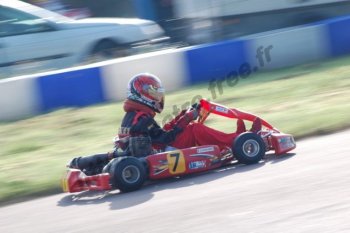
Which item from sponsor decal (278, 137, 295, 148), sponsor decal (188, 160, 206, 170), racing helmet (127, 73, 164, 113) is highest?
racing helmet (127, 73, 164, 113)

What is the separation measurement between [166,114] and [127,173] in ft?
11.3

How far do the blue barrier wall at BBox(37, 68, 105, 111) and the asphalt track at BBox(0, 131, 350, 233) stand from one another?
4340 mm

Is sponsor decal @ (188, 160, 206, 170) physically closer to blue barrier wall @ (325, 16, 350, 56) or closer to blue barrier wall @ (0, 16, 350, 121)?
blue barrier wall @ (0, 16, 350, 121)

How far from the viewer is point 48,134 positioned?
9.95 metres

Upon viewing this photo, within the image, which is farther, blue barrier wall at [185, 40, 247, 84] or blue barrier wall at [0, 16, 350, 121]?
blue barrier wall at [185, 40, 247, 84]

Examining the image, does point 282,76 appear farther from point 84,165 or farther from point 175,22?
point 84,165

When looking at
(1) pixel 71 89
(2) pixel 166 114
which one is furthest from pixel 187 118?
(1) pixel 71 89

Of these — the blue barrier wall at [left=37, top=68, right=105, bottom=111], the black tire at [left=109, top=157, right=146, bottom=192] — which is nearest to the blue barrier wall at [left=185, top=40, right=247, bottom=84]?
the blue barrier wall at [left=37, top=68, right=105, bottom=111]

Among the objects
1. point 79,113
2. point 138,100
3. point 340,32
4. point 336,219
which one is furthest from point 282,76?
point 336,219

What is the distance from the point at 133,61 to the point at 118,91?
1.76 feet

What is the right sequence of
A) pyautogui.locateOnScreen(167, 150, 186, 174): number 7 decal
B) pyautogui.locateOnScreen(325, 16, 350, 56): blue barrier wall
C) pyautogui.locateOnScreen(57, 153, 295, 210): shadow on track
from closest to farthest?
pyautogui.locateOnScreen(57, 153, 295, 210): shadow on track, pyautogui.locateOnScreen(167, 150, 186, 174): number 7 decal, pyautogui.locateOnScreen(325, 16, 350, 56): blue barrier wall

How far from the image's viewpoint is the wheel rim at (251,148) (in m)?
7.29

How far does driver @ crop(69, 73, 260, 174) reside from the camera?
23.6 ft

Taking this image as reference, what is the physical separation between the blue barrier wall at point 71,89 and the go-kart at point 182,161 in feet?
14.2
